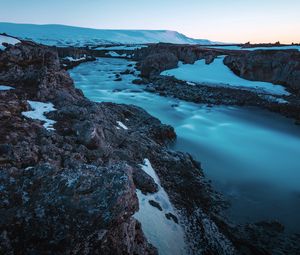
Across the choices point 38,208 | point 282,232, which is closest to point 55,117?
point 38,208

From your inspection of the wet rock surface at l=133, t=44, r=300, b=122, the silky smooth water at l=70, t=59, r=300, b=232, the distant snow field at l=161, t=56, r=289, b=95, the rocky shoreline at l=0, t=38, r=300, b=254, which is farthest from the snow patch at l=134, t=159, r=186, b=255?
the distant snow field at l=161, t=56, r=289, b=95

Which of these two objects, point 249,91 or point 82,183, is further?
point 249,91

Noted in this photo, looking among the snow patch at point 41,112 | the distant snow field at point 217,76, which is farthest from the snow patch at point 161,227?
the distant snow field at point 217,76

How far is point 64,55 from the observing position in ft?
232

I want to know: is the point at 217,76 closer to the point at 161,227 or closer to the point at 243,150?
the point at 243,150

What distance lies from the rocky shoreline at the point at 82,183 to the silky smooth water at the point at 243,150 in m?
0.89

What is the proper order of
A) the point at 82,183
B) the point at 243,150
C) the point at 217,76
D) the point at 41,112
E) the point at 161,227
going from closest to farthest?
the point at 82,183 → the point at 161,227 → the point at 41,112 → the point at 243,150 → the point at 217,76

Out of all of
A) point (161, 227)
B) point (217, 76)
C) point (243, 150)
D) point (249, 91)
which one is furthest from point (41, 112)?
point (217, 76)

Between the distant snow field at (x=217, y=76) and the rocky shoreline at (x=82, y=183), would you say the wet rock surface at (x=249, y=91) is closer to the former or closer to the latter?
the distant snow field at (x=217, y=76)

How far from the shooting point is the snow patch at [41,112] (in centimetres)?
907

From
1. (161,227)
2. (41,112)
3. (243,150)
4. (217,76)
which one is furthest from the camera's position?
(217,76)

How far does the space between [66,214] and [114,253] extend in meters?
1.05

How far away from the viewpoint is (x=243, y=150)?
15.9 meters

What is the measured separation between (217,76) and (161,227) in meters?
34.0
